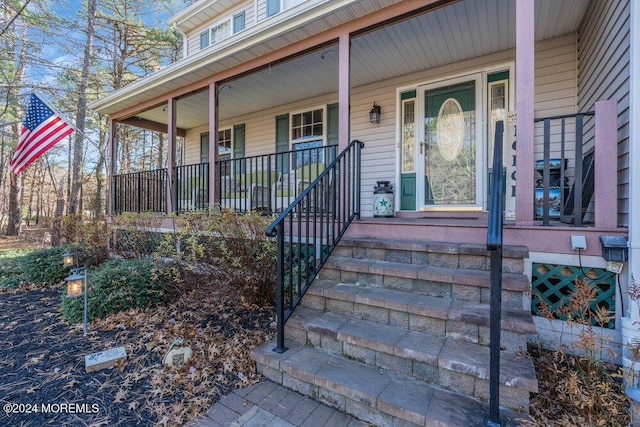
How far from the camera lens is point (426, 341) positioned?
2037 mm

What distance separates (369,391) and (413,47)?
424 cm

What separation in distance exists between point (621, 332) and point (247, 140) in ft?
22.6

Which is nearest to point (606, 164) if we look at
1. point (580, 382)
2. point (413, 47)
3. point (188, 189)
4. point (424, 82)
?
point (580, 382)

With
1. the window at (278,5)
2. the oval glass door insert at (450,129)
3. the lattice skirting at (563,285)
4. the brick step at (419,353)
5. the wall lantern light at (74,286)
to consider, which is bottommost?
the brick step at (419,353)

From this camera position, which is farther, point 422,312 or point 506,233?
point 506,233

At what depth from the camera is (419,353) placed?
1.89 m

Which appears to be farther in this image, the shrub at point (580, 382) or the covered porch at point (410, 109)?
the covered porch at point (410, 109)

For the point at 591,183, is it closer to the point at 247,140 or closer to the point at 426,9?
the point at 426,9

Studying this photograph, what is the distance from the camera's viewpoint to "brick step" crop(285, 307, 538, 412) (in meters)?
1.68

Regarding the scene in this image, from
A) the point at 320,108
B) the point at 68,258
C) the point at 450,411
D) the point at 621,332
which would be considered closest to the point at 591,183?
the point at 621,332

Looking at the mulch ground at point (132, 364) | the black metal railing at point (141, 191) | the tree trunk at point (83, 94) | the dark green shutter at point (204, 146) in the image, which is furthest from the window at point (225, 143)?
the tree trunk at point (83, 94)

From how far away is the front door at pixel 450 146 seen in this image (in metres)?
4.46

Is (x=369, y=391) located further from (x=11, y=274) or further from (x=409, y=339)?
(x=11, y=274)

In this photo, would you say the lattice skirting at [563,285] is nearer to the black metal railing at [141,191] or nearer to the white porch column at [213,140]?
the white porch column at [213,140]
